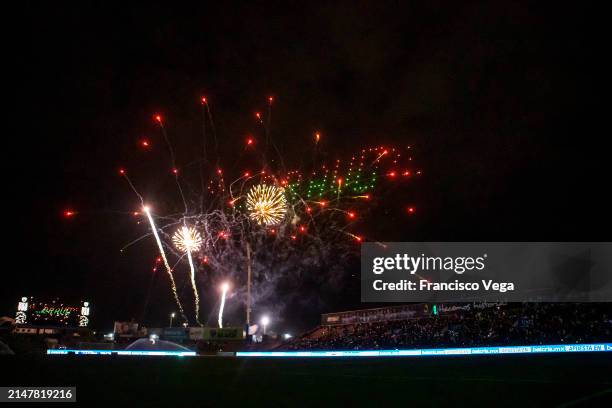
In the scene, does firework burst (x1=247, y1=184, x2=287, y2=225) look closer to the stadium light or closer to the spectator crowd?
the spectator crowd

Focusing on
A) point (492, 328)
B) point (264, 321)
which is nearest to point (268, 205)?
point (492, 328)

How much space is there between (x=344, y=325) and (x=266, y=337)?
23.5ft

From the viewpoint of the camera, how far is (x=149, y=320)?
83.2 metres

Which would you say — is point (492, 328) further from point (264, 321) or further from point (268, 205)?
point (264, 321)

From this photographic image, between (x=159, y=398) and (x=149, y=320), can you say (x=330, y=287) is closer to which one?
(x=149, y=320)

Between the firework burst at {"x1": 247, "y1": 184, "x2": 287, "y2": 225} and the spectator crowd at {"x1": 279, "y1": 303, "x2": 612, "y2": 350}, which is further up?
the firework burst at {"x1": 247, "y1": 184, "x2": 287, "y2": 225}

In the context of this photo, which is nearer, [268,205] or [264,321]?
[268,205]

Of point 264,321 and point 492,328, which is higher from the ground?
point 492,328

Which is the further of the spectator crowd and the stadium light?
the stadium light

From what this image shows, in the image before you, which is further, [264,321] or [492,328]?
[264,321]

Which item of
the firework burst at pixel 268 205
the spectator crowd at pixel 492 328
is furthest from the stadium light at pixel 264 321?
the firework burst at pixel 268 205

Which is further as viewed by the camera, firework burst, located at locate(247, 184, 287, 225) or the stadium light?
the stadium light

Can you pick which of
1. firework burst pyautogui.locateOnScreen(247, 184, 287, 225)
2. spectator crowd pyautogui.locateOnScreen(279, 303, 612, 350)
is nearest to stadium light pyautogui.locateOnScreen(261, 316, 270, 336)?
spectator crowd pyautogui.locateOnScreen(279, 303, 612, 350)

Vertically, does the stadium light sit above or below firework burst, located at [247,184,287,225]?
below
